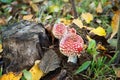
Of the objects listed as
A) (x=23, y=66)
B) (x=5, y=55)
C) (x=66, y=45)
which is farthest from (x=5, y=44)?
(x=66, y=45)

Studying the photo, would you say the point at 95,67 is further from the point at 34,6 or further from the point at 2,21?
the point at 34,6

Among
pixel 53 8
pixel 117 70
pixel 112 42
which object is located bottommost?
pixel 117 70

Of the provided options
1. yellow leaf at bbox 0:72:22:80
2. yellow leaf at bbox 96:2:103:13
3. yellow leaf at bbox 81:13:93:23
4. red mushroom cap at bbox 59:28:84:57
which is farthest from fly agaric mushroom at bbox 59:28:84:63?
yellow leaf at bbox 96:2:103:13

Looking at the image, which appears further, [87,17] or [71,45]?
[87,17]

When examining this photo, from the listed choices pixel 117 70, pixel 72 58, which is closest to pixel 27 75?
pixel 72 58

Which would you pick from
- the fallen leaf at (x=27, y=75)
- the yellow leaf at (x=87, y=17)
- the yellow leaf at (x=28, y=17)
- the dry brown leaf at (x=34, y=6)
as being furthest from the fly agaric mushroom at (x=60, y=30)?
the dry brown leaf at (x=34, y=6)

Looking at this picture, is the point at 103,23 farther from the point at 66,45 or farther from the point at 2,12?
the point at 2,12
